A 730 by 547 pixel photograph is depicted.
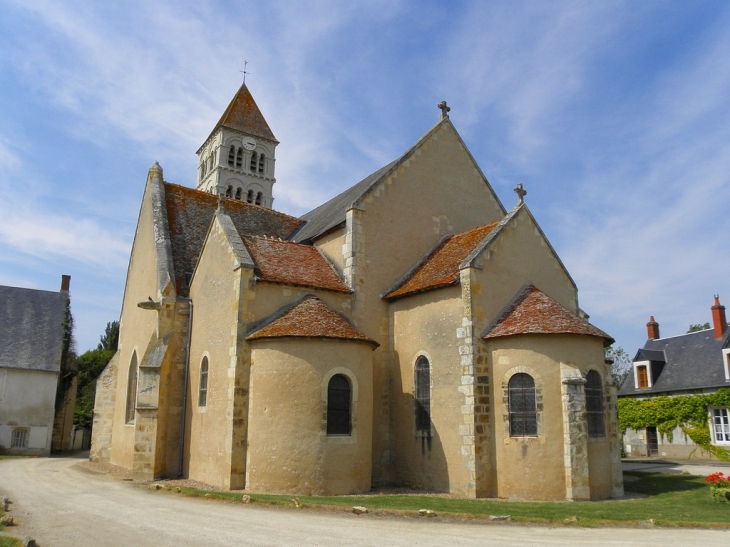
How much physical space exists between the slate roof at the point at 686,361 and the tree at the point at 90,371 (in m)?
37.2

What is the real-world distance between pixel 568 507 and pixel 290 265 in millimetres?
11115

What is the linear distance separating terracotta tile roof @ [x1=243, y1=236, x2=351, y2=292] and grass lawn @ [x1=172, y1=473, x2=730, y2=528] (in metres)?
6.73

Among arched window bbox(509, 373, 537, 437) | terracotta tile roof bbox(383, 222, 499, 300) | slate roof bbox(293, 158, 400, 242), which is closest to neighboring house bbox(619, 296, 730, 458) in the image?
terracotta tile roof bbox(383, 222, 499, 300)

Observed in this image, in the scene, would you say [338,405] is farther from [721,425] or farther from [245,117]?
[245,117]

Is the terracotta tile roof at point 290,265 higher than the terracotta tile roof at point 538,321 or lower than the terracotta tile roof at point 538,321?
higher

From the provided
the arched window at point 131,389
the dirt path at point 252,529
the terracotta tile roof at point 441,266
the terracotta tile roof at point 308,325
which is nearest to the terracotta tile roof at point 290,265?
the terracotta tile roof at point 308,325

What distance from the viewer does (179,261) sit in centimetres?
2222

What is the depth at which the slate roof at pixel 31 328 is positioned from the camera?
33.9 m

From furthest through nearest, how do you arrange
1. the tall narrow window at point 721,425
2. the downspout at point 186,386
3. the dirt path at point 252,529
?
the tall narrow window at point 721,425, the downspout at point 186,386, the dirt path at point 252,529

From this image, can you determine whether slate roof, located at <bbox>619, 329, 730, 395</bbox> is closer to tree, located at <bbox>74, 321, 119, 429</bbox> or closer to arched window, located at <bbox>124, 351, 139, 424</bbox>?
arched window, located at <bbox>124, 351, 139, 424</bbox>

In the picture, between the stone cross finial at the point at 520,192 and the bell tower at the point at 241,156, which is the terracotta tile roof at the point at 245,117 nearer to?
the bell tower at the point at 241,156

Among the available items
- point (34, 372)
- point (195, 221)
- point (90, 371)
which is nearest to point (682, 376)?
point (195, 221)

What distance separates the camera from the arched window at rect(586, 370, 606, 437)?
1653 centimetres

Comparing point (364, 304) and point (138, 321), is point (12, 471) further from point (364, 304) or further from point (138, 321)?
point (364, 304)
